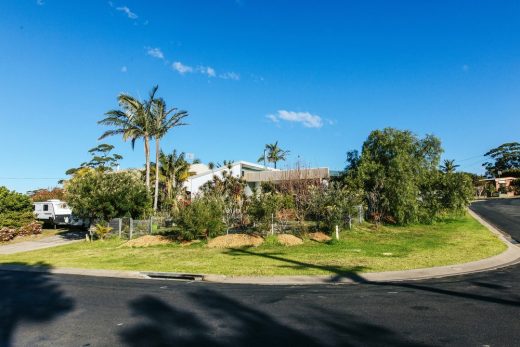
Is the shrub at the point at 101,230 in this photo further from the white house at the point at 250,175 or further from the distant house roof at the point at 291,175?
the distant house roof at the point at 291,175

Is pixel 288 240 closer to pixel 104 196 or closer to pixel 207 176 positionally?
pixel 104 196

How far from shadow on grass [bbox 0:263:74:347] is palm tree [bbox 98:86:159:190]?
61.5 feet

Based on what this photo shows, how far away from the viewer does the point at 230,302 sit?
8.09 metres

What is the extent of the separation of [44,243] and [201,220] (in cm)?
1185

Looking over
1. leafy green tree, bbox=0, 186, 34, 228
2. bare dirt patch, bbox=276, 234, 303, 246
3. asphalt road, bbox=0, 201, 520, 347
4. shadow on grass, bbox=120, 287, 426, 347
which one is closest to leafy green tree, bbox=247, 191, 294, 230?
bare dirt patch, bbox=276, 234, 303, 246

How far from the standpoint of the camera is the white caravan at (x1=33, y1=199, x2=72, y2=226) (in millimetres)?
30859

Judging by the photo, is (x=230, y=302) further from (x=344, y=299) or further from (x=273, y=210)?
(x=273, y=210)

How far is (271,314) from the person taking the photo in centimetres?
704

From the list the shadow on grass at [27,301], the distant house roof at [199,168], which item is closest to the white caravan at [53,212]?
the shadow on grass at [27,301]

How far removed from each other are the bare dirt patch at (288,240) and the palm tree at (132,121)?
16.5m

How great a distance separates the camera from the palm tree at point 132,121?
30938mm

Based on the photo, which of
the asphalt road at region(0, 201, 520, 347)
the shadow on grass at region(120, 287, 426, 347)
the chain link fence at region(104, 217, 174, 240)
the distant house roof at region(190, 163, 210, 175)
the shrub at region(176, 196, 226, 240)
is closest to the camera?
the shadow on grass at region(120, 287, 426, 347)

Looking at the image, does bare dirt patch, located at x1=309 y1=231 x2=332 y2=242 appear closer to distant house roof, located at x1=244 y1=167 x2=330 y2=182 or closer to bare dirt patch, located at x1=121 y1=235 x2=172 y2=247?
bare dirt patch, located at x1=121 y1=235 x2=172 y2=247

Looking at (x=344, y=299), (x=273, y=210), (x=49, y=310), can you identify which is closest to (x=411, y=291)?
(x=344, y=299)
